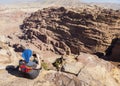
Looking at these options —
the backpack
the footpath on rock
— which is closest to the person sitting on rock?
the backpack

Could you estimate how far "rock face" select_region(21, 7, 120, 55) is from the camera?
37.3 m

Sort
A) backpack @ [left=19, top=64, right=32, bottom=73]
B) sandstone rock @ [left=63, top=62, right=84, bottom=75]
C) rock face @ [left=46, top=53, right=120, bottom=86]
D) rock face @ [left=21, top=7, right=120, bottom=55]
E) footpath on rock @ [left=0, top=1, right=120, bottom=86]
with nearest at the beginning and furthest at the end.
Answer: backpack @ [left=19, top=64, right=32, bottom=73] → rock face @ [left=46, top=53, right=120, bottom=86] → sandstone rock @ [left=63, top=62, right=84, bottom=75] → footpath on rock @ [left=0, top=1, right=120, bottom=86] → rock face @ [left=21, top=7, right=120, bottom=55]

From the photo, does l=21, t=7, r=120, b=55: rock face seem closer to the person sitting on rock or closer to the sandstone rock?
the sandstone rock

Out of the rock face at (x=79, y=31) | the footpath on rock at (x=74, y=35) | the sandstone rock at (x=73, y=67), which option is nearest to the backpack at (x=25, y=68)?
the sandstone rock at (x=73, y=67)

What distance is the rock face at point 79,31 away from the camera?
3731cm

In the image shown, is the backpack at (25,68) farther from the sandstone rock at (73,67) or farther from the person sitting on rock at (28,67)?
the sandstone rock at (73,67)

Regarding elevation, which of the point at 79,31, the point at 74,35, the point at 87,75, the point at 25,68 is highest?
the point at 25,68

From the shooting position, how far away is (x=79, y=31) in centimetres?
4012

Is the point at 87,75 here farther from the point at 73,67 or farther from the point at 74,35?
the point at 74,35

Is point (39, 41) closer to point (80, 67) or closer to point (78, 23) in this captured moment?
point (78, 23)

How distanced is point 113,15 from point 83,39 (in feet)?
20.2

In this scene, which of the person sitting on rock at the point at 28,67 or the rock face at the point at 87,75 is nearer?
the person sitting on rock at the point at 28,67

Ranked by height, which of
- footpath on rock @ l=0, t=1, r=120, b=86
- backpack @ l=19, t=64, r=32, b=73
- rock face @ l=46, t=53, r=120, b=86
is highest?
backpack @ l=19, t=64, r=32, b=73

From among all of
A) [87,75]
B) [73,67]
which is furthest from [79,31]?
[87,75]
